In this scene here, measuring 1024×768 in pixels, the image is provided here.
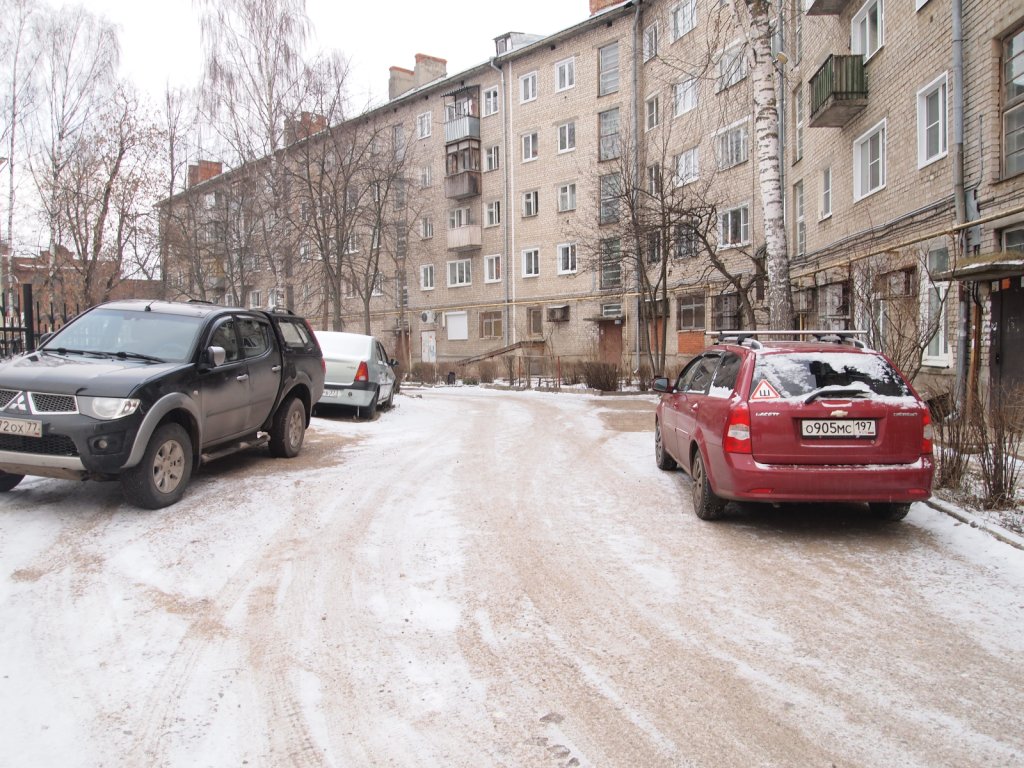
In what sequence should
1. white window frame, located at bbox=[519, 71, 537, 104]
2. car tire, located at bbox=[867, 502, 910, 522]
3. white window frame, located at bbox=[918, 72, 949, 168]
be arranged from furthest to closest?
white window frame, located at bbox=[519, 71, 537, 104], white window frame, located at bbox=[918, 72, 949, 168], car tire, located at bbox=[867, 502, 910, 522]

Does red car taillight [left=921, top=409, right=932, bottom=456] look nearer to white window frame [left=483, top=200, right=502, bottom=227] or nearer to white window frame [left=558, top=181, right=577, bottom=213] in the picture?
white window frame [left=558, top=181, right=577, bottom=213]

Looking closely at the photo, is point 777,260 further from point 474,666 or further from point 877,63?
point 474,666

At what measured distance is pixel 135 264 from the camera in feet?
77.3

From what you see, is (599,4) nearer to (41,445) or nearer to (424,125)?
(424,125)

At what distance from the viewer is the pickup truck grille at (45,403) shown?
5637mm

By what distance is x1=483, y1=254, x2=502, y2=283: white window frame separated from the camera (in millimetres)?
38225

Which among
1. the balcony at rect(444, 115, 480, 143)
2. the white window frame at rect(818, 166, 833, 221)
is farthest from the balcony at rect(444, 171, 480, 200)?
the white window frame at rect(818, 166, 833, 221)

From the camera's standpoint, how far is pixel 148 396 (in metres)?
5.89

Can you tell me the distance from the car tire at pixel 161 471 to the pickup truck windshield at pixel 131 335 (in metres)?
0.85

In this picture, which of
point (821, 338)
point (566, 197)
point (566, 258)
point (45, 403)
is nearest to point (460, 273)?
point (566, 258)

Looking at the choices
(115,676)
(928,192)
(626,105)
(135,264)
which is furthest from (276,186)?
(115,676)

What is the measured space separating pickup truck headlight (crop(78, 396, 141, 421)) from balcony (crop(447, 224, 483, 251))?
33.5 m

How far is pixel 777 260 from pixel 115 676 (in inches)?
468

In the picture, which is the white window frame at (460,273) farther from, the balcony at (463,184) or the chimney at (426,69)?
the chimney at (426,69)
